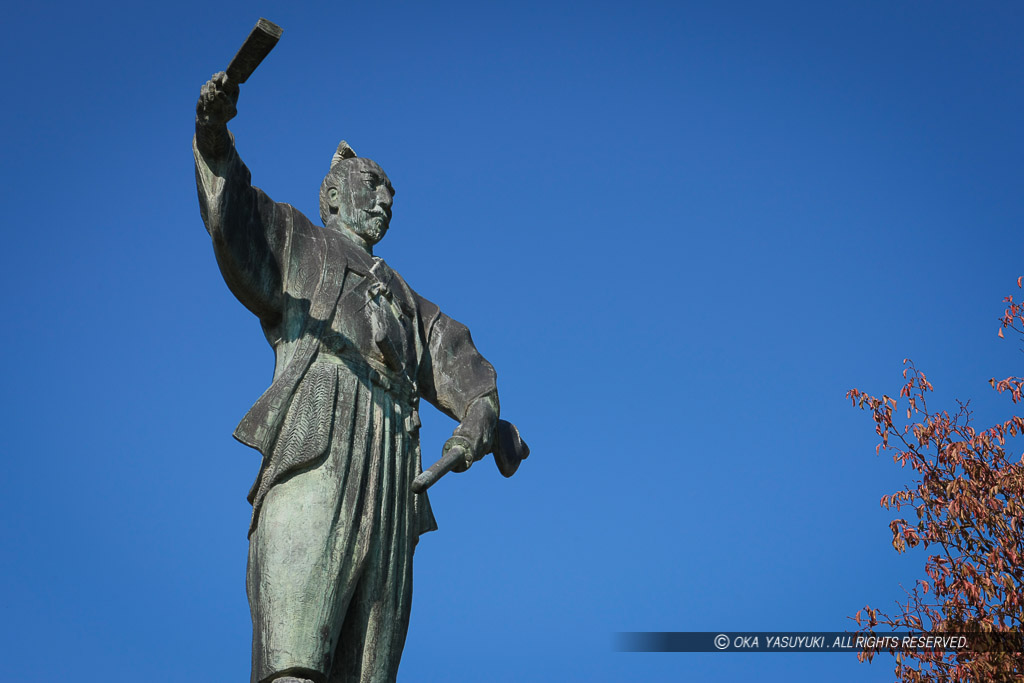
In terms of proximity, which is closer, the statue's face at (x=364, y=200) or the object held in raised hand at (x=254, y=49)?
the object held in raised hand at (x=254, y=49)

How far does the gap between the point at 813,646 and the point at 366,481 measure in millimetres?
6893

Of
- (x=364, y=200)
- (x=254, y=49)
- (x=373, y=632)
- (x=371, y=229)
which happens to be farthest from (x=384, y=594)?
(x=254, y=49)

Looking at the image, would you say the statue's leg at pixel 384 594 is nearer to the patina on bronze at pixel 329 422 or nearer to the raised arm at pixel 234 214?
the patina on bronze at pixel 329 422

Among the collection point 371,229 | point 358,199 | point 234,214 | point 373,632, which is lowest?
Result: point 373,632

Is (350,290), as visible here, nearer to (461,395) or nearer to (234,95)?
(461,395)

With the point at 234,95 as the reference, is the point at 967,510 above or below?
above

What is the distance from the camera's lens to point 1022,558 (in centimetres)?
1123

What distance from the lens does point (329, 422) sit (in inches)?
267

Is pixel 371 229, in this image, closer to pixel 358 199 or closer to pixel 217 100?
pixel 358 199

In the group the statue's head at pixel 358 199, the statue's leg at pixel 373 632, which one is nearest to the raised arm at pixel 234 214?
the statue's head at pixel 358 199

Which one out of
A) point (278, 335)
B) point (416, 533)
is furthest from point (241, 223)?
point (416, 533)

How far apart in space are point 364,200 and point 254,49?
6.16ft

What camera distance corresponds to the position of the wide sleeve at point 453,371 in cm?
759

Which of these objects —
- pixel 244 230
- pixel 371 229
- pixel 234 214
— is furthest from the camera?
pixel 371 229
